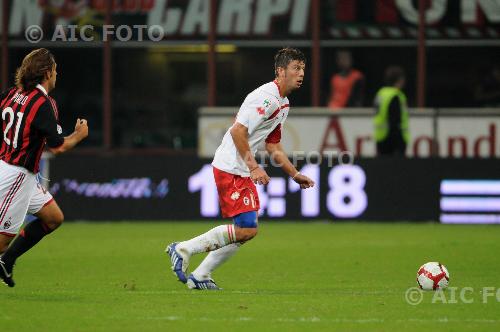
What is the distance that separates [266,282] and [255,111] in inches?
75.7

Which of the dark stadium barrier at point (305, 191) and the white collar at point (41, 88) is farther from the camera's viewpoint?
the dark stadium barrier at point (305, 191)

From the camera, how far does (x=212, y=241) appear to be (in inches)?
400

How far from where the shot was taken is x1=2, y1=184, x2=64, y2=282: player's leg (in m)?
10.2

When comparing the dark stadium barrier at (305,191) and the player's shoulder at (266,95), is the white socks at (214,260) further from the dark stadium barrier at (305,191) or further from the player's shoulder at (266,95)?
the dark stadium barrier at (305,191)

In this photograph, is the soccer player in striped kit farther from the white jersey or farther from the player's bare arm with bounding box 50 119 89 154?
the white jersey

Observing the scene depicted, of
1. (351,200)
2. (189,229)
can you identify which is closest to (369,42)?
(351,200)

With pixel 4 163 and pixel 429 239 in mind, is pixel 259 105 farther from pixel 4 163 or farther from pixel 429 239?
pixel 429 239

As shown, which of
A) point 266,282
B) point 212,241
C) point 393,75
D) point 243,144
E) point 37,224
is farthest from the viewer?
point 393,75

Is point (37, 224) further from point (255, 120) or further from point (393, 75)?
point (393, 75)

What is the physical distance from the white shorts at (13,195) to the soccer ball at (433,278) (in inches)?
132

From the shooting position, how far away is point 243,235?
10.1m

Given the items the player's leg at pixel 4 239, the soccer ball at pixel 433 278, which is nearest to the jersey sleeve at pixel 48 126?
the player's leg at pixel 4 239

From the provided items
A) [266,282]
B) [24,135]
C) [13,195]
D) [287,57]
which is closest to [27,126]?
[24,135]

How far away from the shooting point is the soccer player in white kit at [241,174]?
33.1ft
